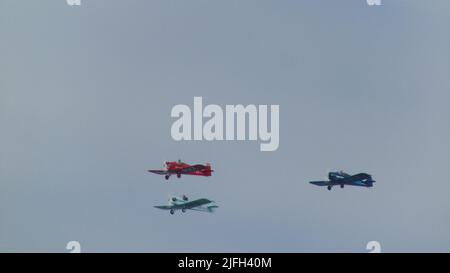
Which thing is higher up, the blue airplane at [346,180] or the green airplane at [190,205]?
the blue airplane at [346,180]

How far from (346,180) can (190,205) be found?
4410mm

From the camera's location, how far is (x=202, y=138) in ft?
140

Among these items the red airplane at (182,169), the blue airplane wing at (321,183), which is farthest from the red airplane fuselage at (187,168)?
the blue airplane wing at (321,183)

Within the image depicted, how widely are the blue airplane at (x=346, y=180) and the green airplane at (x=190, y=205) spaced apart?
2923mm

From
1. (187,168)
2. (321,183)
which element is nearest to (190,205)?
(187,168)

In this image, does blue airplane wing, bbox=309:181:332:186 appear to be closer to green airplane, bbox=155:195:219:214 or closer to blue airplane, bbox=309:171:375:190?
blue airplane, bbox=309:171:375:190

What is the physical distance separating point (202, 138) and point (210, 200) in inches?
69.0

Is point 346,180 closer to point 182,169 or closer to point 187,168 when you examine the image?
point 187,168

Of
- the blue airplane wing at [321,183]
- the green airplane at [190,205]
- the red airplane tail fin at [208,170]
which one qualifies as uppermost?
the red airplane tail fin at [208,170]

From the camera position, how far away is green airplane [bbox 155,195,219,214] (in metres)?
42.3

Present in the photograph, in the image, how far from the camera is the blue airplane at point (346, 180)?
42.6 meters

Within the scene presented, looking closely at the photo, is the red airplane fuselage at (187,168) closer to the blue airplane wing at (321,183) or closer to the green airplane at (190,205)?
the green airplane at (190,205)
